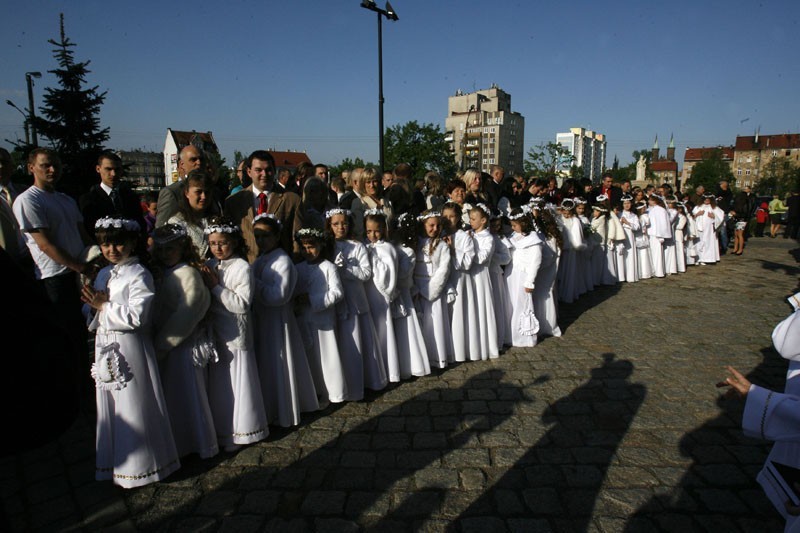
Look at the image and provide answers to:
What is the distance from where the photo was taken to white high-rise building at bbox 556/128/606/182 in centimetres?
15712

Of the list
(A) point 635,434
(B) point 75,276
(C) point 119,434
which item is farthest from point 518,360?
(B) point 75,276

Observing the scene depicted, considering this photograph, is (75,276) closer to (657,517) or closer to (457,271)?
(457,271)

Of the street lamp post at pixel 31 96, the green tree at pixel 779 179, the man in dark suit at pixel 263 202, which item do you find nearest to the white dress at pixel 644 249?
the man in dark suit at pixel 263 202

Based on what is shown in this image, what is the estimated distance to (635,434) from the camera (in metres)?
4.12

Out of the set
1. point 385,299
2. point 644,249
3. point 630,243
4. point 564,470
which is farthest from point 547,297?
point 644,249

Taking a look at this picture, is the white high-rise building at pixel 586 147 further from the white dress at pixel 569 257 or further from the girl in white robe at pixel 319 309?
the girl in white robe at pixel 319 309

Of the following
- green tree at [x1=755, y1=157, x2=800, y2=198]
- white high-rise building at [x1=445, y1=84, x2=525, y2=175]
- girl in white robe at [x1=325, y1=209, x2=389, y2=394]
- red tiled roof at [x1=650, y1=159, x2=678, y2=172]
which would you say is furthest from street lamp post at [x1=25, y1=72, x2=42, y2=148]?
red tiled roof at [x1=650, y1=159, x2=678, y2=172]

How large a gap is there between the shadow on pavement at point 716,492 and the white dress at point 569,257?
505 cm

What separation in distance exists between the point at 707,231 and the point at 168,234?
14.4m

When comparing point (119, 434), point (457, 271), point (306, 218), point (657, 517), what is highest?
point (306, 218)

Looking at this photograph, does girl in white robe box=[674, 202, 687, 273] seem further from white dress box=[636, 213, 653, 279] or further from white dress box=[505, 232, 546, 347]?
white dress box=[505, 232, 546, 347]

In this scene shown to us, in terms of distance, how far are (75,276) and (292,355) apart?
7.43 ft

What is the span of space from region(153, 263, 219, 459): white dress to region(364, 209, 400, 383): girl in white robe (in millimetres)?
Result: 1859

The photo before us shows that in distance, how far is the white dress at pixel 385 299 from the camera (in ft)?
16.4
